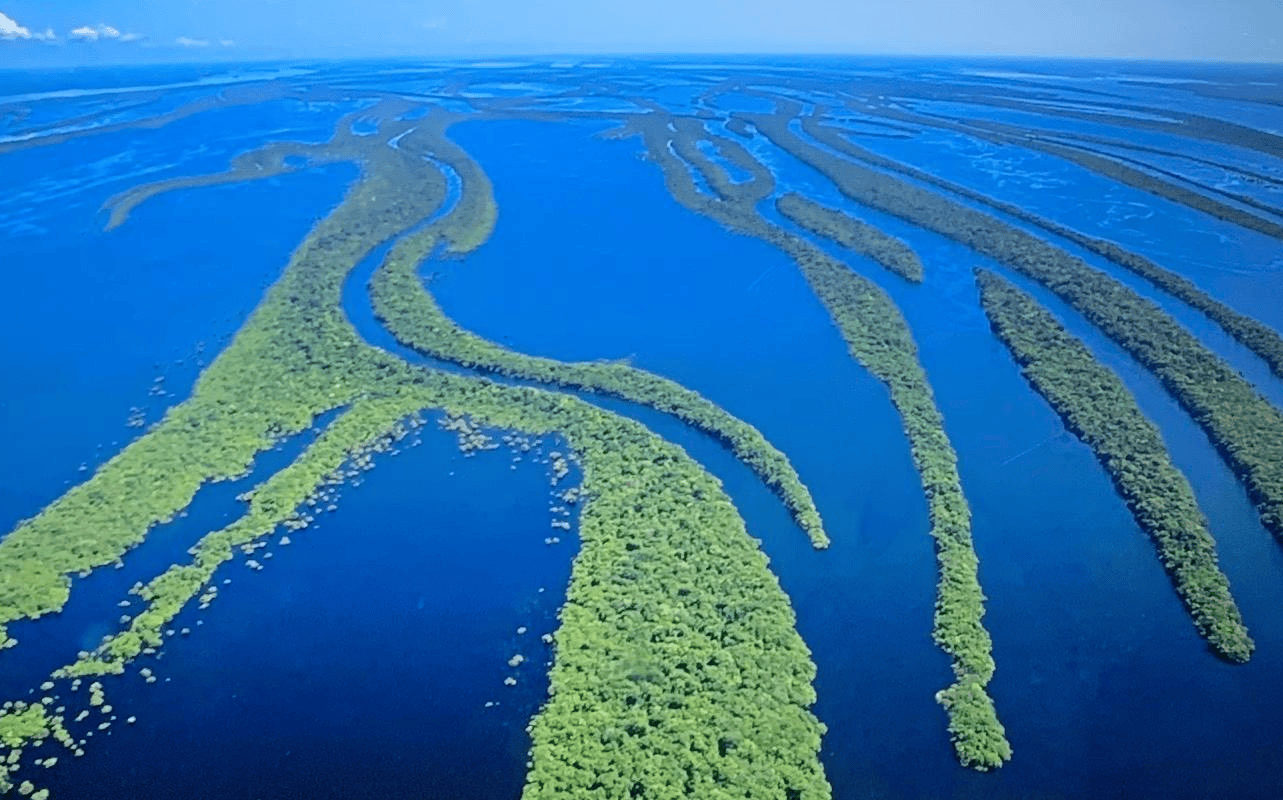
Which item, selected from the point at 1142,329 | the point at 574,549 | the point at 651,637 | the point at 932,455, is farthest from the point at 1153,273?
the point at 651,637

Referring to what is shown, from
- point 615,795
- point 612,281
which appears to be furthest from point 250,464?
point 612,281

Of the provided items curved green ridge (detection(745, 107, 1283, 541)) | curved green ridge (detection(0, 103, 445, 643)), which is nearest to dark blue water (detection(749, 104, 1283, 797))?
curved green ridge (detection(745, 107, 1283, 541))

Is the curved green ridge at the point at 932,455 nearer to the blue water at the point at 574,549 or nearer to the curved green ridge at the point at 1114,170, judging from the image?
the blue water at the point at 574,549

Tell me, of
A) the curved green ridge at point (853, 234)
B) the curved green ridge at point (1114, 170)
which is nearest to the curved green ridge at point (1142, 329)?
the curved green ridge at point (853, 234)

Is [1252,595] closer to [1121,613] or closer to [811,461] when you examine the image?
[1121,613]

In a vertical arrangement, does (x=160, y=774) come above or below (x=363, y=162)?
below

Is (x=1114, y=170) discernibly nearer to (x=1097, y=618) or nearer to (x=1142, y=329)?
(x=1142, y=329)
